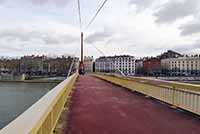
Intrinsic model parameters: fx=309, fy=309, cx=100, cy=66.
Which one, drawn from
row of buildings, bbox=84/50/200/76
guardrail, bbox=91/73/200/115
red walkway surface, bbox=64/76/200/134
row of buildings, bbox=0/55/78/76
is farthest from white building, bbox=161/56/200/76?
red walkway surface, bbox=64/76/200/134

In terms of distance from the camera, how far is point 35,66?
15362 cm

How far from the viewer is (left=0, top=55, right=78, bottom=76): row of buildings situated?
141m

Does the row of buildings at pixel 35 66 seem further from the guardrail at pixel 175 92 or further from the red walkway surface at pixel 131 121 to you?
the red walkway surface at pixel 131 121

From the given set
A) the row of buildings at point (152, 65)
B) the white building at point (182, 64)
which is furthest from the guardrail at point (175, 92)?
the white building at point (182, 64)

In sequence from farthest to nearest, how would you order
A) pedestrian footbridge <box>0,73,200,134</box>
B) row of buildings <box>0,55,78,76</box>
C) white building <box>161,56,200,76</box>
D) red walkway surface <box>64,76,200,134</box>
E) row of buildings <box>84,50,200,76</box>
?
white building <box>161,56,200,76</box>, row of buildings <box>84,50,200,76</box>, row of buildings <box>0,55,78,76</box>, red walkway surface <box>64,76,200,134</box>, pedestrian footbridge <box>0,73,200,134</box>

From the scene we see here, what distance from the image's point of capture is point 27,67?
152 m

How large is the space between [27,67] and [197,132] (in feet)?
494

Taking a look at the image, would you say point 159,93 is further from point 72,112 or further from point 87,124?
point 87,124

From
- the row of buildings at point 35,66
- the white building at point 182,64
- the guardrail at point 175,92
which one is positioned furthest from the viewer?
the white building at point 182,64

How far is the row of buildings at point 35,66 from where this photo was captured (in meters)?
141

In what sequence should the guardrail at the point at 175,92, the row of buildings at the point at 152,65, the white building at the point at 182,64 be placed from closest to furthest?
the guardrail at the point at 175,92, the row of buildings at the point at 152,65, the white building at the point at 182,64

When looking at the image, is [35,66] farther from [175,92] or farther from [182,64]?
[175,92]

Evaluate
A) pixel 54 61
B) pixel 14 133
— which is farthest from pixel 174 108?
pixel 54 61

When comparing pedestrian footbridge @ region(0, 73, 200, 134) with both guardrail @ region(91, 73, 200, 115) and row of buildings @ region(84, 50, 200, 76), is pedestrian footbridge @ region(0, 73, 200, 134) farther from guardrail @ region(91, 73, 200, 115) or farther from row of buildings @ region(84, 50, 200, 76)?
row of buildings @ region(84, 50, 200, 76)
